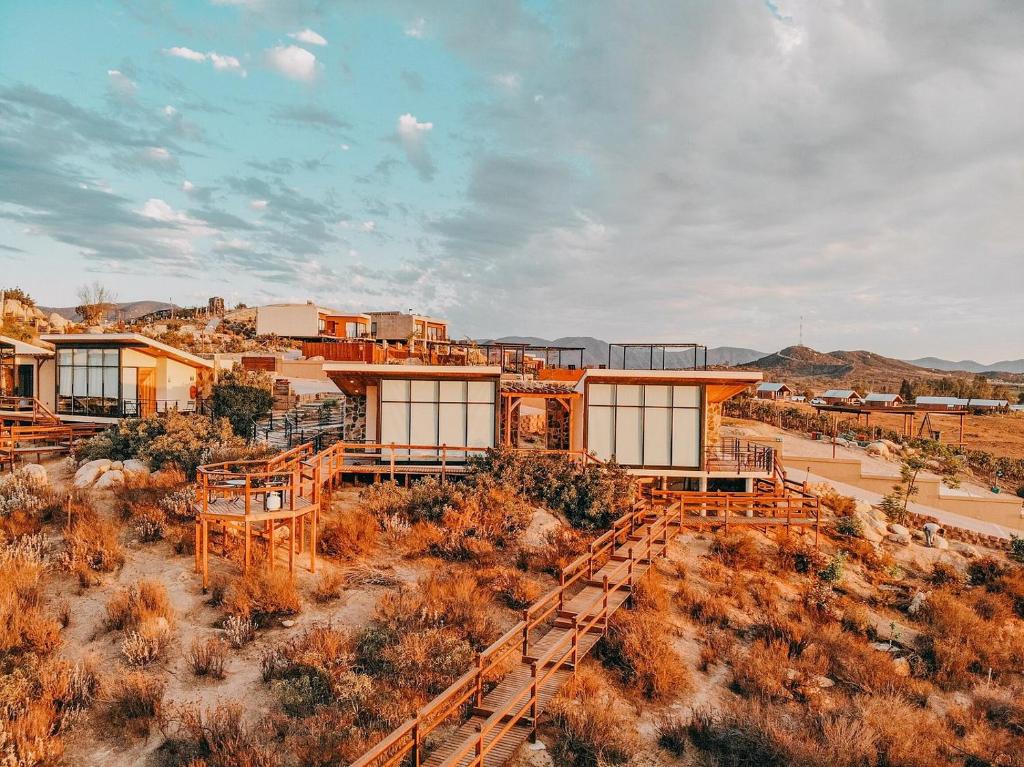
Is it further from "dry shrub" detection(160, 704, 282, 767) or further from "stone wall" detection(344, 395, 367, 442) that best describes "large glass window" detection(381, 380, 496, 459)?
"dry shrub" detection(160, 704, 282, 767)

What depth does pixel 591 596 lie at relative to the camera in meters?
11.8

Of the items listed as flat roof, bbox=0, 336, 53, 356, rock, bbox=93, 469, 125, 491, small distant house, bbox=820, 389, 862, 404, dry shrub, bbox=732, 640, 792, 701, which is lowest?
dry shrub, bbox=732, 640, 792, 701

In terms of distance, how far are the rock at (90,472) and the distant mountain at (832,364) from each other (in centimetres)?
14072

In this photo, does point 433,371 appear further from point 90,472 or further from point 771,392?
point 771,392

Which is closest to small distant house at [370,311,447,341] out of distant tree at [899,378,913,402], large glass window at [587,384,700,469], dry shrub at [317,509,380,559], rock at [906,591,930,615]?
large glass window at [587,384,700,469]

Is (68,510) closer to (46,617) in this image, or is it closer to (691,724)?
(46,617)

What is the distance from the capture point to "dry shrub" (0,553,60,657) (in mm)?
9188

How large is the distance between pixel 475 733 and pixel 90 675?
5.80 metres

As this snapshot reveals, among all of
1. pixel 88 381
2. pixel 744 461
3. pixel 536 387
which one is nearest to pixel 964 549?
pixel 744 461

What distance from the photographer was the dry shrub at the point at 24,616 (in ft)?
30.1

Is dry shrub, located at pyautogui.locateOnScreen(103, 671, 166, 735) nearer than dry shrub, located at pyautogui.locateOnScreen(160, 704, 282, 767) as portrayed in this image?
No

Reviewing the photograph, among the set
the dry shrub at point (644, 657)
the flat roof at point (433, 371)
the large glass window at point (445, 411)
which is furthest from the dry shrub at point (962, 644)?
the flat roof at point (433, 371)

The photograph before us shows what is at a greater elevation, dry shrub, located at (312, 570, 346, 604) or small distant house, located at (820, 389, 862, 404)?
small distant house, located at (820, 389, 862, 404)

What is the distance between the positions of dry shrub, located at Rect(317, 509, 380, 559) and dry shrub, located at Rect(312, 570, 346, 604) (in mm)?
1151
